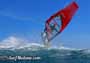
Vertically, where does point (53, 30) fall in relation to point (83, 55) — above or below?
below

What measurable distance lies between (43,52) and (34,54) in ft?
54.3

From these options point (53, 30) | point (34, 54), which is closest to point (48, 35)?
point (53, 30)

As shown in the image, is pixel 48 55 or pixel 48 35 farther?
pixel 48 55

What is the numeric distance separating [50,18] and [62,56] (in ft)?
492

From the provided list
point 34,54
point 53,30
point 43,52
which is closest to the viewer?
point 53,30

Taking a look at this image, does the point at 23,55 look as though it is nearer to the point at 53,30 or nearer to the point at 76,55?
the point at 76,55

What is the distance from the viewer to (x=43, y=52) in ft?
581

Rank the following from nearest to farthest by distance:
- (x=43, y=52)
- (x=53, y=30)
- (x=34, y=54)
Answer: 1. (x=53, y=30)
2. (x=43, y=52)
3. (x=34, y=54)

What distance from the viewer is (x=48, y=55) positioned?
18225 cm

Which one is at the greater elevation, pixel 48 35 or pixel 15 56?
pixel 15 56

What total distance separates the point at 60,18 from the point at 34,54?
160006mm

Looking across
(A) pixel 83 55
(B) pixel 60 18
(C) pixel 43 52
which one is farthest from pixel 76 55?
(B) pixel 60 18

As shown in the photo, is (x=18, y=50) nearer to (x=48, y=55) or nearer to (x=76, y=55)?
(x=48, y=55)

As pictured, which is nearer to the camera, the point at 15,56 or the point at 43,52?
the point at 43,52
